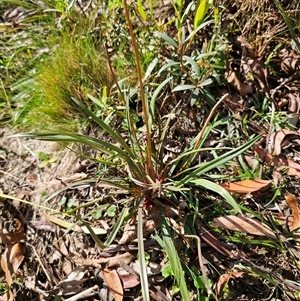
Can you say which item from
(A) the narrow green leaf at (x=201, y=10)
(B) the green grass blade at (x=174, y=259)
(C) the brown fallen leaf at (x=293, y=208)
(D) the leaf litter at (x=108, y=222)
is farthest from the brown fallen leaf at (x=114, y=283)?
(A) the narrow green leaf at (x=201, y=10)

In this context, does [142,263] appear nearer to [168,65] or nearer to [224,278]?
[224,278]

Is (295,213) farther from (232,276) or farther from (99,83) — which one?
(99,83)

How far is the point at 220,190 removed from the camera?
151cm

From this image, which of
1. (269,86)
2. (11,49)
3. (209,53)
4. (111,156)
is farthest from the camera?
(11,49)

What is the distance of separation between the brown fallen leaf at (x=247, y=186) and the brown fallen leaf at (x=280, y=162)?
11 cm

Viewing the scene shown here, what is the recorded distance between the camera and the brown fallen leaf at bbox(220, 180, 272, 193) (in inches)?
67.6

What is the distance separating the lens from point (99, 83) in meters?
2.07

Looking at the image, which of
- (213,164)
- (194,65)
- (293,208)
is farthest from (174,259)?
(194,65)

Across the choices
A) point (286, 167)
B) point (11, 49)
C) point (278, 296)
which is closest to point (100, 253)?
point (278, 296)

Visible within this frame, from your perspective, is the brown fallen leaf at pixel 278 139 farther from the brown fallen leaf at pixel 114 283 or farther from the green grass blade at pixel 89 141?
the brown fallen leaf at pixel 114 283

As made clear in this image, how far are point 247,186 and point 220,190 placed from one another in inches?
10.3

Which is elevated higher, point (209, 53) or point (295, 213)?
point (209, 53)

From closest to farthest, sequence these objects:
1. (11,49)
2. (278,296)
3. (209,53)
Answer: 1. (278,296)
2. (209,53)
3. (11,49)

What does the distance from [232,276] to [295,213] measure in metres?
0.34
